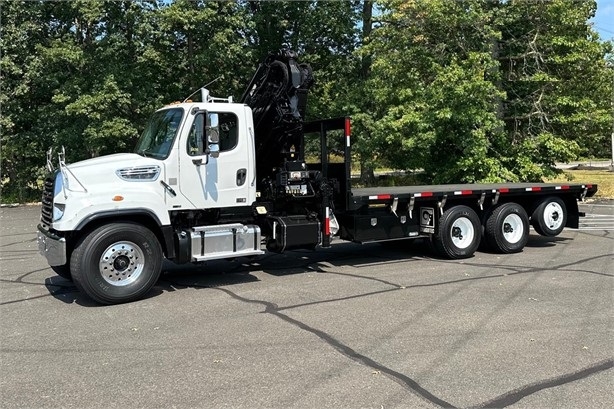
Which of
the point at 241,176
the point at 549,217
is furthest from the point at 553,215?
the point at 241,176

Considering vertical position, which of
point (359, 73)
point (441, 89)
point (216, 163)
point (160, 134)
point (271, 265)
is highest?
point (359, 73)

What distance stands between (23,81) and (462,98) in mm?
19017

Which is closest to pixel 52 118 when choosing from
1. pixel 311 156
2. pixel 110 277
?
pixel 311 156

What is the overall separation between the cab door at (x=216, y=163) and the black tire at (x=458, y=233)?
3748 millimetres

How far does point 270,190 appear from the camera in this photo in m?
9.51

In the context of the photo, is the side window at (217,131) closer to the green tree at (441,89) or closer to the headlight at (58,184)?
the headlight at (58,184)

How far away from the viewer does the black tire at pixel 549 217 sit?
1146cm

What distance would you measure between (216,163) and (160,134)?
942mm

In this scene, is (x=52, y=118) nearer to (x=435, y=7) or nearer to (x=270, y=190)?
(x=435, y=7)

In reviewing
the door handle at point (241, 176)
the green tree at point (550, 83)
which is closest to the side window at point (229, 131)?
the door handle at point (241, 176)

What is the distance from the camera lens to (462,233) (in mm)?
10586

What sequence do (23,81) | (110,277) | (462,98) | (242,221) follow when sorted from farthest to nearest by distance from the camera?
(23,81) → (462,98) → (242,221) → (110,277)

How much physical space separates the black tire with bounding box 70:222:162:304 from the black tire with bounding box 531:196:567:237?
303 inches

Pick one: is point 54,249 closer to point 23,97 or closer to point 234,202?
point 234,202
